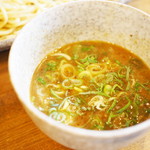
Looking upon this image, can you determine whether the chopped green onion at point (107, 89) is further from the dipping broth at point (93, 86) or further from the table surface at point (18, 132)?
the table surface at point (18, 132)

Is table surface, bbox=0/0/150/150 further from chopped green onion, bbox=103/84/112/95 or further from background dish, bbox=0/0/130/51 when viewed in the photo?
background dish, bbox=0/0/130/51

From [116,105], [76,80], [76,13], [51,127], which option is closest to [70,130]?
[51,127]

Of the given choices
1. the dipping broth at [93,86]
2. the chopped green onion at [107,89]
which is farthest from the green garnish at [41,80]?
the chopped green onion at [107,89]

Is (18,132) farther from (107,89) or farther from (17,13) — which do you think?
(17,13)

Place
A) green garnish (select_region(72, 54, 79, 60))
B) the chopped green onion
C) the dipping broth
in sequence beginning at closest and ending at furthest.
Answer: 1. the dipping broth
2. the chopped green onion
3. green garnish (select_region(72, 54, 79, 60))

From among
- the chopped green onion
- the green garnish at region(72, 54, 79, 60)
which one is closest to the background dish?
the green garnish at region(72, 54, 79, 60)

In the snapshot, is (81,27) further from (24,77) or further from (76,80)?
(24,77)
